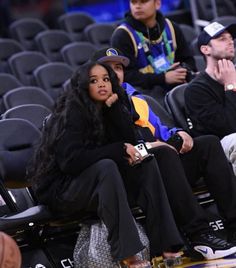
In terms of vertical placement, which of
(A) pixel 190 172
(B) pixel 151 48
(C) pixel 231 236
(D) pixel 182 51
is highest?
(B) pixel 151 48

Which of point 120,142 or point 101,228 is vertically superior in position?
point 120,142

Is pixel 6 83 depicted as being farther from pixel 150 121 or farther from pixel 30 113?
pixel 150 121

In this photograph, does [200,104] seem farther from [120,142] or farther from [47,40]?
[47,40]

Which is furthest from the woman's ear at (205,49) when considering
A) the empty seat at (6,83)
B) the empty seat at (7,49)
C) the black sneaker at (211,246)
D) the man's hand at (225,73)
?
the empty seat at (7,49)

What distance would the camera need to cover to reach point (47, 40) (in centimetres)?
967

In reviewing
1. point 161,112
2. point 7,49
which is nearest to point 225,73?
point 161,112

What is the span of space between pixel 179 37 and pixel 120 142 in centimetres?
222

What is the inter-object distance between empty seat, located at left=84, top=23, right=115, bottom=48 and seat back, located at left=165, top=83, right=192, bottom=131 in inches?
140

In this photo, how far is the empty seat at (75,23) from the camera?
34.3 ft

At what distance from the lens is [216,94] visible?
604 centimetres

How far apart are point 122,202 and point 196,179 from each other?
856 mm

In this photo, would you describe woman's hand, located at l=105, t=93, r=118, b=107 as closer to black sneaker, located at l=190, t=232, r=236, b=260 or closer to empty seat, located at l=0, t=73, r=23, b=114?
black sneaker, located at l=190, t=232, r=236, b=260

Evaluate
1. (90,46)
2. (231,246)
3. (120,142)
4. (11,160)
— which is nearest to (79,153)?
Result: (120,142)

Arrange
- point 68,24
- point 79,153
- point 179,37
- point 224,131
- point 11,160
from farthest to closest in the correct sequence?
point 68,24 → point 179,37 → point 224,131 → point 11,160 → point 79,153
